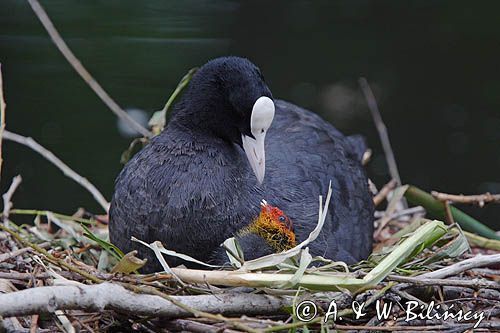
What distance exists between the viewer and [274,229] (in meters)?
3.34

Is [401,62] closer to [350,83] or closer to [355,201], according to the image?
[350,83]

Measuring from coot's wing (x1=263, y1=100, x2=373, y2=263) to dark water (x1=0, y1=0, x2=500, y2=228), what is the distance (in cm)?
205

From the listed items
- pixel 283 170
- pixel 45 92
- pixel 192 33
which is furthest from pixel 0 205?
pixel 283 170

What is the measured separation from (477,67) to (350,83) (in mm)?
940

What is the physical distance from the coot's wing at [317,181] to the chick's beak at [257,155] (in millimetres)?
149

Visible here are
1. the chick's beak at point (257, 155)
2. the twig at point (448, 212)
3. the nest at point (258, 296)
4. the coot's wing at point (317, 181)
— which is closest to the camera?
the nest at point (258, 296)

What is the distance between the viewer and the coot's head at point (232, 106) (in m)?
3.34

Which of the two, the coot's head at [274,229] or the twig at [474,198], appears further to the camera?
the twig at [474,198]

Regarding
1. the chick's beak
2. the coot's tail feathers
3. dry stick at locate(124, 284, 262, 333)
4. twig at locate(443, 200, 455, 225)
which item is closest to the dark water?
the coot's tail feathers

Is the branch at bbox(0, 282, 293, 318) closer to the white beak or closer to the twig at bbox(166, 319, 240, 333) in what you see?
the twig at bbox(166, 319, 240, 333)

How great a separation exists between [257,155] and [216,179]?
162 mm

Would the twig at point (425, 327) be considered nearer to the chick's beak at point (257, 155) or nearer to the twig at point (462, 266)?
the twig at point (462, 266)

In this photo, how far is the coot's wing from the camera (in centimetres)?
359

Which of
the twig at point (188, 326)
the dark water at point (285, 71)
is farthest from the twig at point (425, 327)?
the dark water at point (285, 71)
